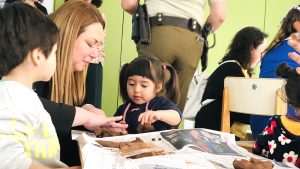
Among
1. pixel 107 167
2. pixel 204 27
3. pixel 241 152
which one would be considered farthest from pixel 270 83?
pixel 107 167

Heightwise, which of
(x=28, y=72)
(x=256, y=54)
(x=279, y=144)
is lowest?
(x=279, y=144)

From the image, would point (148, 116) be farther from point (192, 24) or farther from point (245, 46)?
point (245, 46)

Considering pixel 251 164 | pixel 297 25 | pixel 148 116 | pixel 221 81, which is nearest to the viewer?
pixel 251 164

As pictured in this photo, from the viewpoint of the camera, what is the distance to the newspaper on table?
0.71 metres

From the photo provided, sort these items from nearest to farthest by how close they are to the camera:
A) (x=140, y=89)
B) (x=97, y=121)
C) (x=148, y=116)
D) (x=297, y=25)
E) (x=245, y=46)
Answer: (x=97, y=121) → (x=148, y=116) → (x=140, y=89) → (x=297, y=25) → (x=245, y=46)

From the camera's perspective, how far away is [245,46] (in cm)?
232

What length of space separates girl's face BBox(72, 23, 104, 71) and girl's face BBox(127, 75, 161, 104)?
1.06ft

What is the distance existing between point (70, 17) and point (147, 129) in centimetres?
45

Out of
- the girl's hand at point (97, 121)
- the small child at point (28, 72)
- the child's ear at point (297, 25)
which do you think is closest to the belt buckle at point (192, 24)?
the child's ear at point (297, 25)

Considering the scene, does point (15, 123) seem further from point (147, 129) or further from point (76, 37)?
point (147, 129)

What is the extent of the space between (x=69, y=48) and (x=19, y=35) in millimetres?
373

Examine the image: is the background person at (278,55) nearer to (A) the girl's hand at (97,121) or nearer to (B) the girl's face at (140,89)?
(B) the girl's face at (140,89)

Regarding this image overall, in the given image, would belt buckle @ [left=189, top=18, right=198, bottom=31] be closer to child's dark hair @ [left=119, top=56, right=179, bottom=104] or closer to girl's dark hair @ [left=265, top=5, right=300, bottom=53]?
child's dark hair @ [left=119, top=56, right=179, bottom=104]

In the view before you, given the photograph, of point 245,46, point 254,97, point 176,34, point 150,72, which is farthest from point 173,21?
point 245,46
